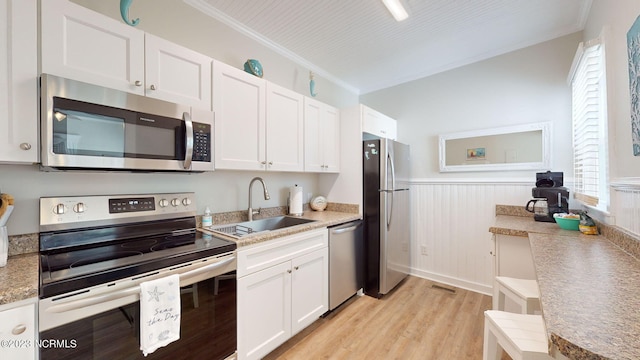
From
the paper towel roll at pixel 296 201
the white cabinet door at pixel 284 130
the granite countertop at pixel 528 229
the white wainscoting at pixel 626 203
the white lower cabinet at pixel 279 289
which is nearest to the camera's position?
the white wainscoting at pixel 626 203

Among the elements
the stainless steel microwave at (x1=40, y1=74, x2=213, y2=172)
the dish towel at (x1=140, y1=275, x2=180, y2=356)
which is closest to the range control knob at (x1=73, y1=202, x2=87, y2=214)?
the stainless steel microwave at (x1=40, y1=74, x2=213, y2=172)

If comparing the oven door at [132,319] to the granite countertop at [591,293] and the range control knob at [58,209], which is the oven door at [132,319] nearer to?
the range control knob at [58,209]

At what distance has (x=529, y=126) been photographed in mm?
2396

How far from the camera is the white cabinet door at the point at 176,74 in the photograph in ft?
4.60

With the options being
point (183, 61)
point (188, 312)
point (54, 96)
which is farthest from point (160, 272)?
point (183, 61)

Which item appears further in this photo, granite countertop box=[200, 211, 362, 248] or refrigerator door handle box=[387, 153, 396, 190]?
refrigerator door handle box=[387, 153, 396, 190]

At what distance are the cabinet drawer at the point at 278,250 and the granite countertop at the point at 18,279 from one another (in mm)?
821

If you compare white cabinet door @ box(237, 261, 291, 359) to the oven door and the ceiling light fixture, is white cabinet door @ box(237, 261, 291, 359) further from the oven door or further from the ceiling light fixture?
the ceiling light fixture

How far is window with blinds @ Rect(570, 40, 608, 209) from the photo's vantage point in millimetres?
1526

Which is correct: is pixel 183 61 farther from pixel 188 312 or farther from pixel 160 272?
pixel 188 312

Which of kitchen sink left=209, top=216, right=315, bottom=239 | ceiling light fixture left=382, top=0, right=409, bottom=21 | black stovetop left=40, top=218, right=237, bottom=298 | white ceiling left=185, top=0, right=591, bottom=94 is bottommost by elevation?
kitchen sink left=209, top=216, right=315, bottom=239

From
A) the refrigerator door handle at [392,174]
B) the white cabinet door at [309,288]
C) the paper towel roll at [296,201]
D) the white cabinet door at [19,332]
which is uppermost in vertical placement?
the refrigerator door handle at [392,174]

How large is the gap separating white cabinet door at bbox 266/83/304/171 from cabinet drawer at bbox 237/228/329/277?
25.1 inches

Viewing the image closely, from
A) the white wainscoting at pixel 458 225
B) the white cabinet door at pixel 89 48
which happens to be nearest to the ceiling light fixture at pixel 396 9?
the white cabinet door at pixel 89 48
